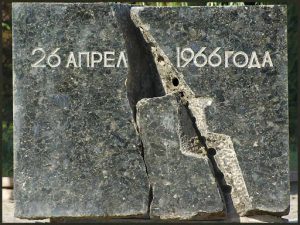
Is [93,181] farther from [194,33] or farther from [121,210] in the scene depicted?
[194,33]

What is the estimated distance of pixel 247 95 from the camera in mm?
6109

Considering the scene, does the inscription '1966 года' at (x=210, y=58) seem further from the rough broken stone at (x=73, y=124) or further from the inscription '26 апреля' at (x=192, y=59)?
the rough broken stone at (x=73, y=124)

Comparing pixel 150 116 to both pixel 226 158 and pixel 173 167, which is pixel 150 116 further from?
pixel 226 158

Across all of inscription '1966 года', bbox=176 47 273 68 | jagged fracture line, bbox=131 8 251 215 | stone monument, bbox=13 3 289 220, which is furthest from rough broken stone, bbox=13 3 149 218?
inscription '1966 года', bbox=176 47 273 68

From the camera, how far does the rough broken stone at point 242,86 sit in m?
6.09

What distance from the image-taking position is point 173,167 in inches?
239

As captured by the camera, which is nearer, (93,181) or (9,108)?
(93,181)

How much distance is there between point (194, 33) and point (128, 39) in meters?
0.45

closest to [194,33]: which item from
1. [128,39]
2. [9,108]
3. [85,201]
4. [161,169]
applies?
[128,39]

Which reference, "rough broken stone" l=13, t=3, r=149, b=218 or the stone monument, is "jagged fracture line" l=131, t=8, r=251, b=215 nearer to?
the stone monument

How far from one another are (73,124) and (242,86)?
3.68 feet

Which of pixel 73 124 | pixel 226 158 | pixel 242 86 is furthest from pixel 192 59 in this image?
pixel 73 124

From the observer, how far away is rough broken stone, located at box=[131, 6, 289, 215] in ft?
20.0

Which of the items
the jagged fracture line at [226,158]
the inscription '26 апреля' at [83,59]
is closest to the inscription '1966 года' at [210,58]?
the jagged fracture line at [226,158]
